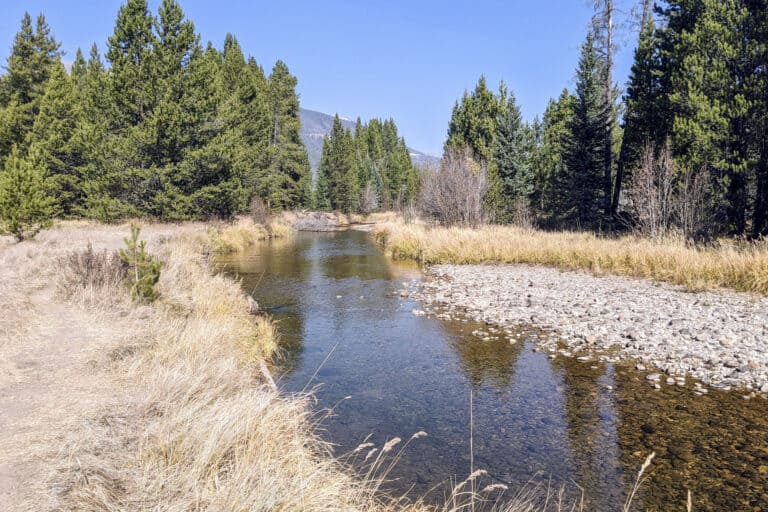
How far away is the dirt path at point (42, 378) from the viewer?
10.9ft

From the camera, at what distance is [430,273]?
62.0 feet

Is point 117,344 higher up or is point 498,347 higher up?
point 117,344

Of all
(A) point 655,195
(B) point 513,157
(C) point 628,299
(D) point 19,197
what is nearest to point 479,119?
(B) point 513,157

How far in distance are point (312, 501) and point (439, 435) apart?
117 inches

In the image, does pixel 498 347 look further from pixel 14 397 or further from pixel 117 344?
pixel 14 397

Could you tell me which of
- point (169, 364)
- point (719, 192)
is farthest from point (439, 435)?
point (719, 192)

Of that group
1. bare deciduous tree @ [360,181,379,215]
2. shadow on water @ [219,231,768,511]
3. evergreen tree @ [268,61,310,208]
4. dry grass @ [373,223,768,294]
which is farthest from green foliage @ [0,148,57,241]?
bare deciduous tree @ [360,181,379,215]

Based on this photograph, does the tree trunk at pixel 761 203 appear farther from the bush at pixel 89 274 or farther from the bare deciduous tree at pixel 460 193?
the bush at pixel 89 274

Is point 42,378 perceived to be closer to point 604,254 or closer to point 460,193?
point 604,254

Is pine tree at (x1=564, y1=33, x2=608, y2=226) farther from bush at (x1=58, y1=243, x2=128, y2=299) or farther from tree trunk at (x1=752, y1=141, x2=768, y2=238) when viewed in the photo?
bush at (x1=58, y1=243, x2=128, y2=299)

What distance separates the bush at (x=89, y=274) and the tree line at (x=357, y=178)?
145ft

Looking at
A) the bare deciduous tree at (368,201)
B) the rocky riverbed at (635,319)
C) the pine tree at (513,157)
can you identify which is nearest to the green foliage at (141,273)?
the rocky riverbed at (635,319)

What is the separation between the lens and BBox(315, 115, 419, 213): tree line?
6200 centimetres

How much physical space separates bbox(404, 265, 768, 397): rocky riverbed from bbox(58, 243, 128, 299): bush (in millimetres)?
6960
